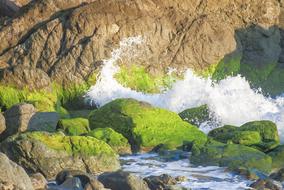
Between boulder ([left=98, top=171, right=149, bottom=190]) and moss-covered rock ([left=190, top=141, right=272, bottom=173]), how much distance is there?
2525mm

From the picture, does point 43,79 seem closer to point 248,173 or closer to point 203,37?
point 203,37

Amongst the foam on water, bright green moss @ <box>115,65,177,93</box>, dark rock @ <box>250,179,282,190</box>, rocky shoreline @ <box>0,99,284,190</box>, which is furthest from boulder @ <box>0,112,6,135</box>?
bright green moss @ <box>115,65,177,93</box>

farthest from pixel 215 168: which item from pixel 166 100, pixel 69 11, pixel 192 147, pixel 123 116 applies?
pixel 69 11

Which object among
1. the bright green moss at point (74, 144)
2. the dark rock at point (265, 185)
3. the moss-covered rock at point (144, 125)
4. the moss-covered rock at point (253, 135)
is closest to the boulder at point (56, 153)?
the bright green moss at point (74, 144)

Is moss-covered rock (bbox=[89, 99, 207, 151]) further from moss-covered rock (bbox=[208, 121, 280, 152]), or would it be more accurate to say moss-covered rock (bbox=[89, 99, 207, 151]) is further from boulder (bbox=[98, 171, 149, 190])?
boulder (bbox=[98, 171, 149, 190])

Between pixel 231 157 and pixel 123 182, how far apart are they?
3.06m

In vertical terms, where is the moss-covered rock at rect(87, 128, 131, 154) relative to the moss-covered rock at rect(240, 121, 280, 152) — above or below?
below

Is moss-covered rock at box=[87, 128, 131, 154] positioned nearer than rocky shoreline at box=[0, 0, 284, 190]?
No

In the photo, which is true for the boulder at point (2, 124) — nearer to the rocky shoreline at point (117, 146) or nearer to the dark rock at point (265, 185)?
the rocky shoreline at point (117, 146)

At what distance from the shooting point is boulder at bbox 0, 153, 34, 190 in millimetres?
7375

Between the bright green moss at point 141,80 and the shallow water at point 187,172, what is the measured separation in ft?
24.2

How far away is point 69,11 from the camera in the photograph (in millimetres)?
22016

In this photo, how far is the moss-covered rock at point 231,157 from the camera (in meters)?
11.0

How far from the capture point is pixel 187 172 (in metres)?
11.0
